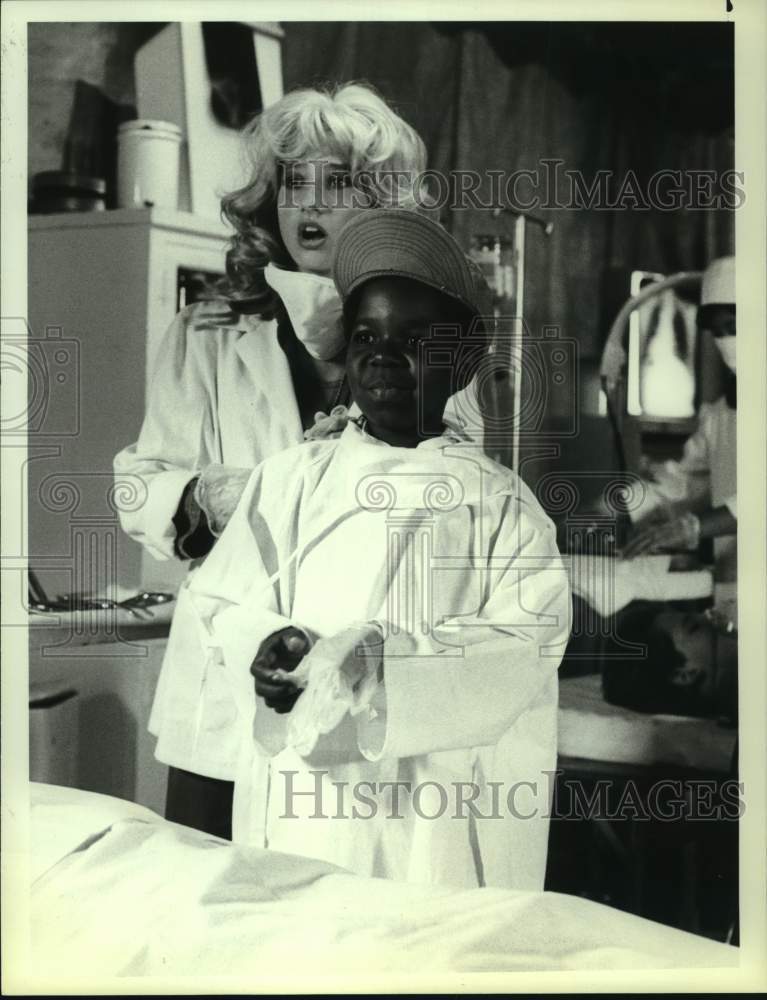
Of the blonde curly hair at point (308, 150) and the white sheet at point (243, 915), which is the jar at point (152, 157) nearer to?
the blonde curly hair at point (308, 150)

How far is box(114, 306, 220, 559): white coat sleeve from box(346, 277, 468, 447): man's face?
0.93 feet

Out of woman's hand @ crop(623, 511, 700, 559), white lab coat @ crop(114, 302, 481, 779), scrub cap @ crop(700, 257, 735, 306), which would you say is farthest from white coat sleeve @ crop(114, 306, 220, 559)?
scrub cap @ crop(700, 257, 735, 306)

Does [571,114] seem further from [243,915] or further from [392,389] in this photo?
[243,915]

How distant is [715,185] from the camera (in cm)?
191

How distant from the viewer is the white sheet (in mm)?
1808

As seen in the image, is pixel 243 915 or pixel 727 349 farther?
pixel 727 349

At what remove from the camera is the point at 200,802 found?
1.85 metres

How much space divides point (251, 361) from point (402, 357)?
0.28m

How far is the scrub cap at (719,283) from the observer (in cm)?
191

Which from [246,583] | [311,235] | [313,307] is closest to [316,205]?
[311,235]

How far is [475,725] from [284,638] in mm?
369

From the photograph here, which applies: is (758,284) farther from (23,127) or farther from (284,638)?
(23,127)

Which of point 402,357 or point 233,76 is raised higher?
point 233,76

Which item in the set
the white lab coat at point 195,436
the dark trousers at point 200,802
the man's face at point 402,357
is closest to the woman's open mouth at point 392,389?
the man's face at point 402,357
